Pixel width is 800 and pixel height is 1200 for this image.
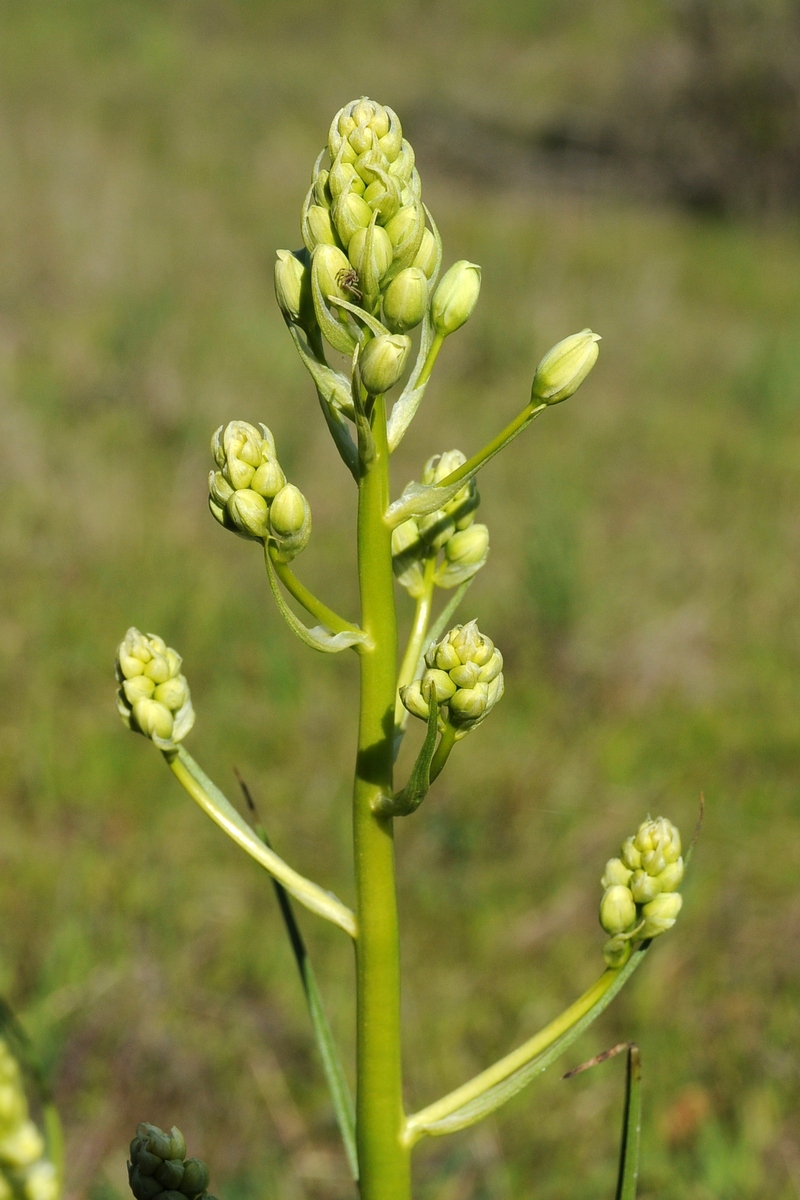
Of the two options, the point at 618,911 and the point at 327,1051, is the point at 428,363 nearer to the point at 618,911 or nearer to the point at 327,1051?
the point at 618,911

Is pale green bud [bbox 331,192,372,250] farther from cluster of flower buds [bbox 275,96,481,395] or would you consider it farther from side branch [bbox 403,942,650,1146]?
side branch [bbox 403,942,650,1146]

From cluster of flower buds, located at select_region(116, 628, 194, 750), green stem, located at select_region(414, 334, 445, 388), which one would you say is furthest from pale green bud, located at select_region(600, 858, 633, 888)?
green stem, located at select_region(414, 334, 445, 388)

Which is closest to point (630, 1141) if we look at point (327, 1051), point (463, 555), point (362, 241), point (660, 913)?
point (660, 913)

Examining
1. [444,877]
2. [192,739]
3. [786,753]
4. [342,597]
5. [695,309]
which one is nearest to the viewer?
[444,877]

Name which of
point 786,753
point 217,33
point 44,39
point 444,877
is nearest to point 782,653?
point 786,753

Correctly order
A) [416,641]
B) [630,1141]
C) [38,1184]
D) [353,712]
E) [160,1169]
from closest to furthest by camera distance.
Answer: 1. [38,1184]
2. [160,1169]
3. [630,1141]
4. [416,641]
5. [353,712]

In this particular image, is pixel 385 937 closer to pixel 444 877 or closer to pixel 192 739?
pixel 444 877
